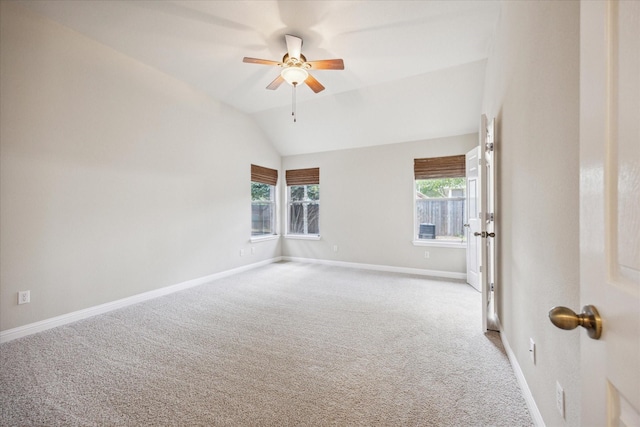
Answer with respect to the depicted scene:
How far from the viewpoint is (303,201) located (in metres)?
6.11

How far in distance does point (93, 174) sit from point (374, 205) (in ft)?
13.8

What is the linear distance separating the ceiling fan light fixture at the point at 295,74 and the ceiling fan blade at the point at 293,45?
0.46 feet

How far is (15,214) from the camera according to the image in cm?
246

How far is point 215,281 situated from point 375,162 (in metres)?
3.54

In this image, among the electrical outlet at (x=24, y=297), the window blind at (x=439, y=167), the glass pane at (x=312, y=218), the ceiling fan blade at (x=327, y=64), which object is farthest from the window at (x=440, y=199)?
the electrical outlet at (x=24, y=297)

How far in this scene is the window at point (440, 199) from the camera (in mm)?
4703

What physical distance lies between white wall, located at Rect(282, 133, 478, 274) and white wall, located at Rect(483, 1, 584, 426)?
2.56 metres

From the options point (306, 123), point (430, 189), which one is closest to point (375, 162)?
point (430, 189)

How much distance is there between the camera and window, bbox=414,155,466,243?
4.70 m

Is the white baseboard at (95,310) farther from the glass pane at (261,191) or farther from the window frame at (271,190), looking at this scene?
the glass pane at (261,191)

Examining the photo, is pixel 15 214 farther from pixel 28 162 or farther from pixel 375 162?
pixel 375 162

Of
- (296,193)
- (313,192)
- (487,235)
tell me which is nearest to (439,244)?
(487,235)

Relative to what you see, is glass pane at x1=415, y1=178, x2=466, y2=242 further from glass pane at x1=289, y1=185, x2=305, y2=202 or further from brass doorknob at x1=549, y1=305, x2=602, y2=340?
brass doorknob at x1=549, y1=305, x2=602, y2=340

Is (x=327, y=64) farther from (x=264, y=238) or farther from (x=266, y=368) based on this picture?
(x=264, y=238)
